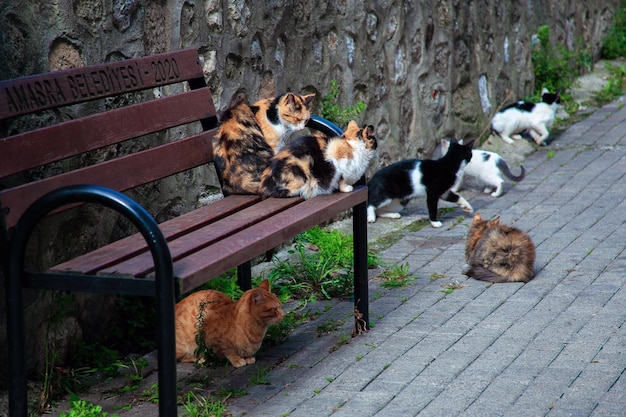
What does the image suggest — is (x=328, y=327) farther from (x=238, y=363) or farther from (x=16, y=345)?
(x=16, y=345)

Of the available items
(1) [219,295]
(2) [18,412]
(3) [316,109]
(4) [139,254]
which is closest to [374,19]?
(3) [316,109]

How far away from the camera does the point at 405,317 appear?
459cm

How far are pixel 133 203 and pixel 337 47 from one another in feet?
11.6

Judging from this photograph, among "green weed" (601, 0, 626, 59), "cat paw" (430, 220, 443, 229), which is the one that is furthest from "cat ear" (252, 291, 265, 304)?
"green weed" (601, 0, 626, 59)

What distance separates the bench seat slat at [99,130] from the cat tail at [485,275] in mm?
1817

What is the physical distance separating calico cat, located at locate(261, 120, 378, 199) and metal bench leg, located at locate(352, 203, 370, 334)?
0.52 feet

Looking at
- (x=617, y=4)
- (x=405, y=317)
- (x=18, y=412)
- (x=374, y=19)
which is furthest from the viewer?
(x=617, y=4)

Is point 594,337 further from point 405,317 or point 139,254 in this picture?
point 139,254

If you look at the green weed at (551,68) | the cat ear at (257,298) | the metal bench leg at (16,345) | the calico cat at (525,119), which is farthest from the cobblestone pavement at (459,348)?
the green weed at (551,68)

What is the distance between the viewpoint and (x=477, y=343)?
4168 millimetres

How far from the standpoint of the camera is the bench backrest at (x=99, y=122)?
3.26 meters

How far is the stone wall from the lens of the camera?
3896 mm

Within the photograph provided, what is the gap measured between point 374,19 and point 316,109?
1.00m

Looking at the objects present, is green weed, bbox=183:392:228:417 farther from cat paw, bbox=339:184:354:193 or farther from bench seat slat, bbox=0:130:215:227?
cat paw, bbox=339:184:354:193
